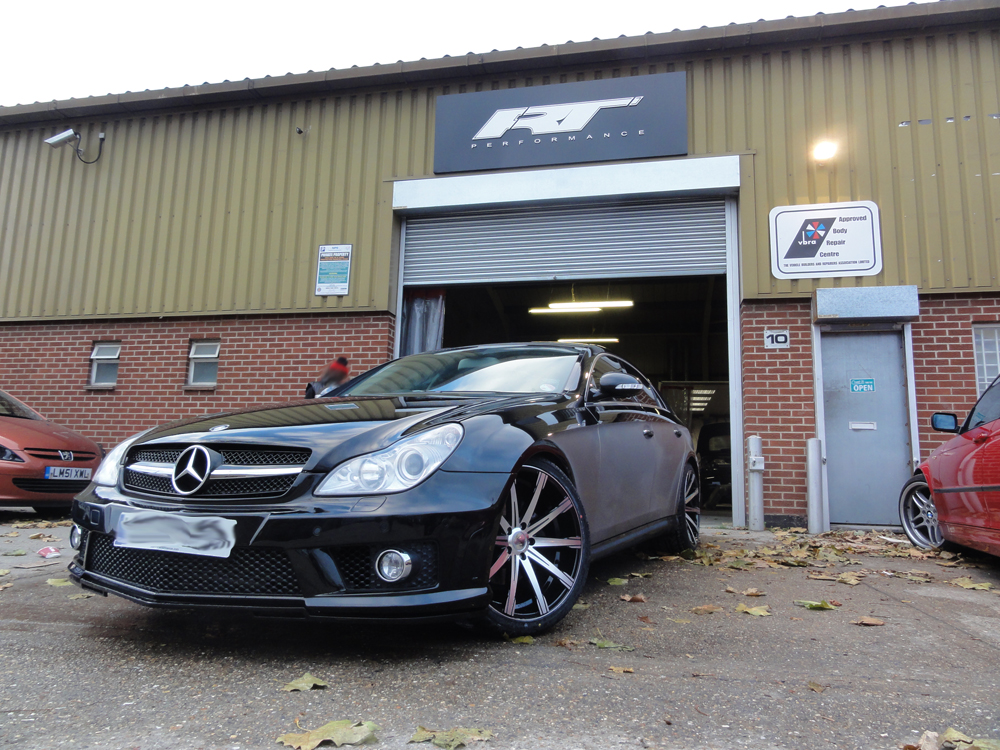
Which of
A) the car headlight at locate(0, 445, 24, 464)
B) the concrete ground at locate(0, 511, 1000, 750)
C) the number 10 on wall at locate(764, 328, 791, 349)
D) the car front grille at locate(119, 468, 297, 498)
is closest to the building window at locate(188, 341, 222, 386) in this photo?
the car headlight at locate(0, 445, 24, 464)

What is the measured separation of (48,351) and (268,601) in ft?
31.0

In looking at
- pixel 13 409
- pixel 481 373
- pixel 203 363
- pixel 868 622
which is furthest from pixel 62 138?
pixel 868 622

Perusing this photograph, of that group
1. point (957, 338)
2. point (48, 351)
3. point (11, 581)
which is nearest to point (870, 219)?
point (957, 338)

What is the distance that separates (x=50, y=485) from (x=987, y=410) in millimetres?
7526

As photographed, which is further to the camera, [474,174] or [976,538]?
[474,174]

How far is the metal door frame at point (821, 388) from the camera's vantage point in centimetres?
732

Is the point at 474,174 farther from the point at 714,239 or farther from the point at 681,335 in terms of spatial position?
the point at 681,335

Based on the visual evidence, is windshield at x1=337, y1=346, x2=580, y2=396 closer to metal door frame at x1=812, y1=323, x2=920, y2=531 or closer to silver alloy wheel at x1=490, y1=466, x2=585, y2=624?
silver alloy wheel at x1=490, y1=466, x2=585, y2=624

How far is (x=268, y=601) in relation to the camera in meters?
2.33

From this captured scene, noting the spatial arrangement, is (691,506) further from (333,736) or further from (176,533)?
(333,736)

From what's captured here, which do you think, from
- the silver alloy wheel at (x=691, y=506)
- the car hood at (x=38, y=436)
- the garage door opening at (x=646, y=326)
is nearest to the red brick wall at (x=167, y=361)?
the garage door opening at (x=646, y=326)

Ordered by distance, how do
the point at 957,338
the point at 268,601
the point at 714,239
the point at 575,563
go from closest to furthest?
the point at 268,601, the point at 575,563, the point at 957,338, the point at 714,239

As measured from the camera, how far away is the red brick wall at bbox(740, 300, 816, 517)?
762 cm

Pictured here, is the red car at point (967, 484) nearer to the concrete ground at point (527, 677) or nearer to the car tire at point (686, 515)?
the concrete ground at point (527, 677)
